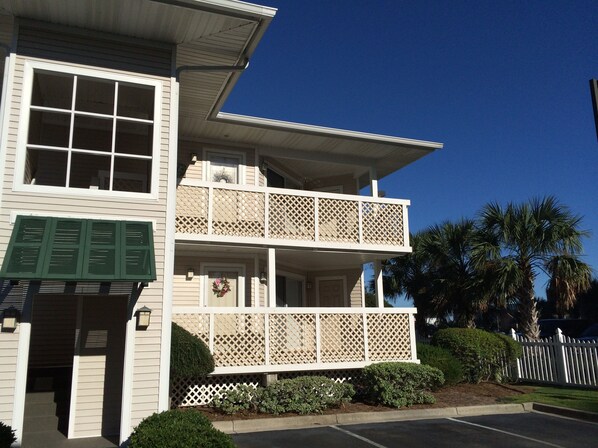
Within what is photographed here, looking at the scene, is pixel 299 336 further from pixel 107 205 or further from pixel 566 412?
pixel 566 412

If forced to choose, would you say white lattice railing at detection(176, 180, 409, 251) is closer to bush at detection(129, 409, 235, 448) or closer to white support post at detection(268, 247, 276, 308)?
white support post at detection(268, 247, 276, 308)

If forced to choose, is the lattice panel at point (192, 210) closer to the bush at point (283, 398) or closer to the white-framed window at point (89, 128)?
the white-framed window at point (89, 128)

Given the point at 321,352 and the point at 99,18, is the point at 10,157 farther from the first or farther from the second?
the point at 321,352

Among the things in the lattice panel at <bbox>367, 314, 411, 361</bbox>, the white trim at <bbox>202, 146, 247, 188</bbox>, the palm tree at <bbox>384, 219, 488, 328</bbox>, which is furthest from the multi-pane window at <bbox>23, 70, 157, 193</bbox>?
the palm tree at <bbox>384, 219, 488, 328</bbox>

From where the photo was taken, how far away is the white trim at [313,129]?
13.0 m

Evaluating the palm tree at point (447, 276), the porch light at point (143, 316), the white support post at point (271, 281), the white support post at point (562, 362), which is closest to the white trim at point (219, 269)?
the white support post at point (271, 281)

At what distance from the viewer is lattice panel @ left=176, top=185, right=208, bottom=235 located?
1194cm

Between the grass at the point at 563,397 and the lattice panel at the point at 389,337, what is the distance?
8.89ft

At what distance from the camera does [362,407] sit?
11.9 metres

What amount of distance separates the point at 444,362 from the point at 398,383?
8.69 feet

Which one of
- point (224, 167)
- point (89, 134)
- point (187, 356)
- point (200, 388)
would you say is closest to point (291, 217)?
point (224, 167)

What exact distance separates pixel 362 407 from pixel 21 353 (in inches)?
288

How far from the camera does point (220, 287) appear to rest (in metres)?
13.7

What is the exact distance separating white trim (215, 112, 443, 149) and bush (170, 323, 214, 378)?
5.33 m
